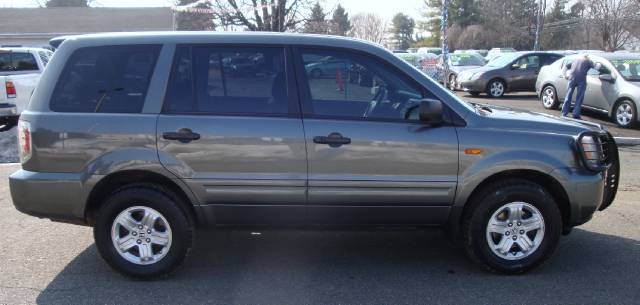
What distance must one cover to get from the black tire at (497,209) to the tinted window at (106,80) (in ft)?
8.66

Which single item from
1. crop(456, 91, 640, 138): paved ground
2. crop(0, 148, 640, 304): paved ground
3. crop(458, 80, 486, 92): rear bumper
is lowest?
crop(0, 148, 640, 304): paved ground

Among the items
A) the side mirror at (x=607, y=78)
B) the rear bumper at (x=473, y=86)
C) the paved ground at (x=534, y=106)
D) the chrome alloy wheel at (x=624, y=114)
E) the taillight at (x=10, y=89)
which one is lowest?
the paved ground at (x=534, y=106)

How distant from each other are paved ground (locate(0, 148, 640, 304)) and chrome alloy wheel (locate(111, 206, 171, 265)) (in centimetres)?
21

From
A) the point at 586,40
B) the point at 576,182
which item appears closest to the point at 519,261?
the point at 576,182

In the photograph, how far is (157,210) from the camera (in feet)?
13.1

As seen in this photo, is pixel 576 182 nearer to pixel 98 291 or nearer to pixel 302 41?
pixel 302 41

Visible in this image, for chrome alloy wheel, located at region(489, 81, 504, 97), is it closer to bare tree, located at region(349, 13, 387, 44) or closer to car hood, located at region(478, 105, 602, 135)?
car hood, located at region(478, 105, 602, 135)

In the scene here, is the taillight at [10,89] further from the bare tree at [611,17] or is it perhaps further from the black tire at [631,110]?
the bare tree at [611,17]

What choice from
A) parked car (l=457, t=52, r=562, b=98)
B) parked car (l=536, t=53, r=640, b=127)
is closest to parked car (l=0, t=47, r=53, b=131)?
parked car (l=536, t=53, r=640, b=127)

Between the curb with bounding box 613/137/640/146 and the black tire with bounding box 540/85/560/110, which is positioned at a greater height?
the black tire with bounding box 540/85/560/110

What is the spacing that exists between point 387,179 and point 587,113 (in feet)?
37.4

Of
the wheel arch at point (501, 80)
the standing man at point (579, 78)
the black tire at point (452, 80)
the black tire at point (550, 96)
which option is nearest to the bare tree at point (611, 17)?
the black tire at point (452, 80)

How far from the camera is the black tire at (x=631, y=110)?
36.2ft

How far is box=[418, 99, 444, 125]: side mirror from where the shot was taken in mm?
3824
